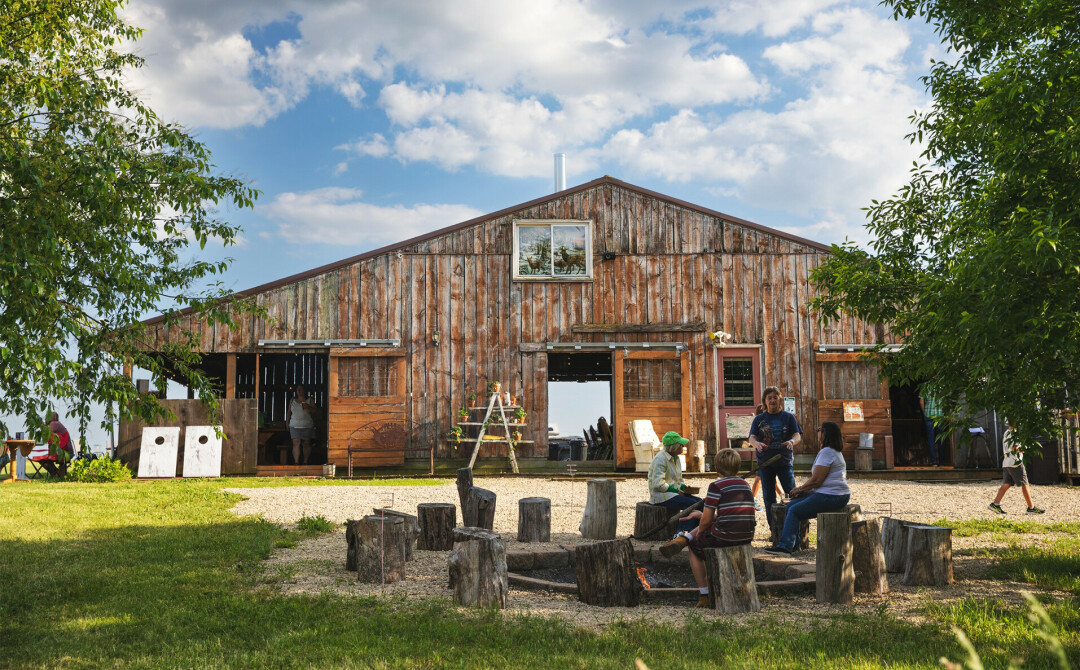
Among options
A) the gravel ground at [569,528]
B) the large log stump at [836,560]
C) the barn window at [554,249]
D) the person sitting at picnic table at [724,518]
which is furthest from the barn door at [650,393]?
the large log stump at [836,560]

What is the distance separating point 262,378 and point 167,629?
786 inches

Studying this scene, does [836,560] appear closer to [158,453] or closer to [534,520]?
[534,520]

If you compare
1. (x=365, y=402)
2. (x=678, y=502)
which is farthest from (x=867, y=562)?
(x=365, y=402)

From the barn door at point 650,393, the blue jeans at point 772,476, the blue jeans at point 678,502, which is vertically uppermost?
the barn door at point 650,393

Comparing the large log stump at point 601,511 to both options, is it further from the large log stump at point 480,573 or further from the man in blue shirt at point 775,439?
the large log stump at point 480,573

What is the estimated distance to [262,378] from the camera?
968 inches

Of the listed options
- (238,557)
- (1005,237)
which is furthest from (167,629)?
(1005,237)

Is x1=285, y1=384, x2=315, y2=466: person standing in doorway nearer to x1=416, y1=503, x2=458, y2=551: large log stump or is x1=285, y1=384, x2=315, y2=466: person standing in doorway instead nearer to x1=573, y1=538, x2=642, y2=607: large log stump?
x1=416, y1=503, x2=458, y2=551: large log stump

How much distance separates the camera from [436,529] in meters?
8.74

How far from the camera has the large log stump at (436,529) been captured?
8.73 metres

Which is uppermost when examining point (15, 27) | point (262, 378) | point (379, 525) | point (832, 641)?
point (15, 27)

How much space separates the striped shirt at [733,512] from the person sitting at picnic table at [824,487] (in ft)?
4.43

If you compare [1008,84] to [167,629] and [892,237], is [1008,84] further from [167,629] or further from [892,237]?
[167,629]

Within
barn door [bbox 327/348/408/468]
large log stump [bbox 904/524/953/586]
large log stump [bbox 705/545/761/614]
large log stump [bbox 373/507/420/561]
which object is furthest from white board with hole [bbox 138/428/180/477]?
large log stump [bbox 904/524/953/586]
